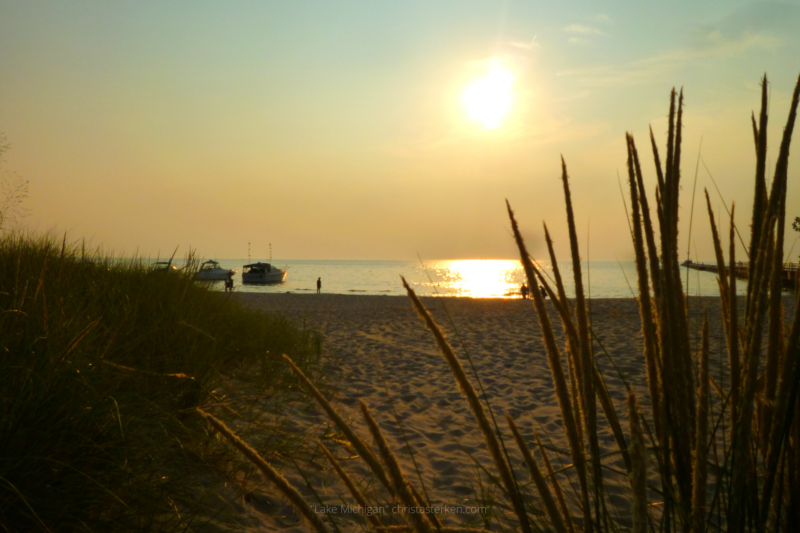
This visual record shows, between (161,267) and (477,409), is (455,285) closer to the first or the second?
(161,267)

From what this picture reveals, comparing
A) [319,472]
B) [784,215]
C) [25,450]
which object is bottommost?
[319,472]

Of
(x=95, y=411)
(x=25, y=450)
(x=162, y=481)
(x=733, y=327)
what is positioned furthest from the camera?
(x=162, y=481)

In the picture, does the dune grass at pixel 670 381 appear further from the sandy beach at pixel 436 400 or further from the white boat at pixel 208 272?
the white boat at pixel 208 272

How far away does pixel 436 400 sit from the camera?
5.73 metres

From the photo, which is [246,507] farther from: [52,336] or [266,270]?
[266,270]

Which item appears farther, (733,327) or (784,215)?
(784,215)

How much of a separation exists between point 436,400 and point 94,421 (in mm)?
3975

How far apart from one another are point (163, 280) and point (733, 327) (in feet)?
16.7

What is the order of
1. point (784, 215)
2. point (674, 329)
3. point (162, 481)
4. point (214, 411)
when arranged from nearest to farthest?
Result: point (674, 329) → point (784, 215) → point (162, 481) → point (214, 411)

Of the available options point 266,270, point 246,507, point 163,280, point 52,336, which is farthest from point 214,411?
point 266,270

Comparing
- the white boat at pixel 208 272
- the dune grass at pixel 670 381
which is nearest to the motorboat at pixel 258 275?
the white boat at pixel 208 272

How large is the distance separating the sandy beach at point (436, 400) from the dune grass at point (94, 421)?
46 centimetres

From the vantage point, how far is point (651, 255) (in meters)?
0.92

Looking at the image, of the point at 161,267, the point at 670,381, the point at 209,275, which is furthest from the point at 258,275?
the point at 670,381
